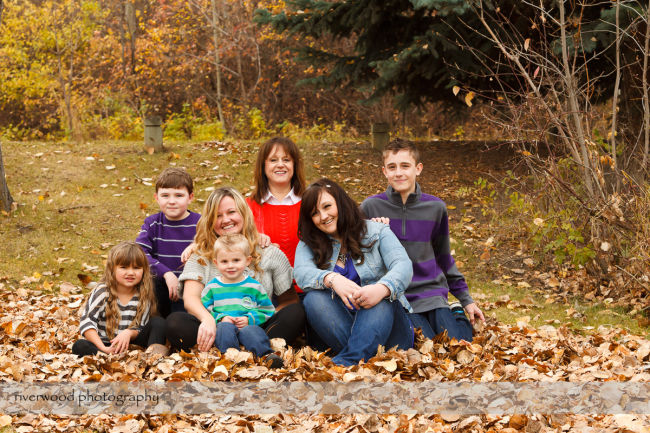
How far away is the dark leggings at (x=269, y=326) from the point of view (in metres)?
3.66

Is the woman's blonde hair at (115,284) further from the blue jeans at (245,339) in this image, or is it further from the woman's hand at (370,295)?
the woman's hand at (370,295)

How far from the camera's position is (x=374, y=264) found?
153 inches

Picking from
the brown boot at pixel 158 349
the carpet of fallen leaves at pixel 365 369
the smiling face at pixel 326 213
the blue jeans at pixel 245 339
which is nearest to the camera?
the carpet of fallen leaves at pixel 365 369

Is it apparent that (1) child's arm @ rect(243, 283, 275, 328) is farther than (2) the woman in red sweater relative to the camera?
No

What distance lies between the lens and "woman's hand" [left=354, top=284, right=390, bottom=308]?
3512 mm

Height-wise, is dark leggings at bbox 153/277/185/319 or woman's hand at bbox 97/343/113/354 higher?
dark leggings at bbox 153/277/185/319

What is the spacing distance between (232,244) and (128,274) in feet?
2.14

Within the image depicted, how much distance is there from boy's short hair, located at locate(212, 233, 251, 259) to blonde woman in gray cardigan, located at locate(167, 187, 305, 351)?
0.10 meters

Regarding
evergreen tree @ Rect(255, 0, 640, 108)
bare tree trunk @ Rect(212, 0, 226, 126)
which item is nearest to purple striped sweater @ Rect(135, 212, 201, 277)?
evergreen tree @ Rect(255, 0, 640, 108)

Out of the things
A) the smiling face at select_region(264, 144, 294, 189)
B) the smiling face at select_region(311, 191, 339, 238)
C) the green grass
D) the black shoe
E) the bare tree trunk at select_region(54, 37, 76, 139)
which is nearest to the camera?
the black shoe

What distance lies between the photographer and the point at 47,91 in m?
17.1

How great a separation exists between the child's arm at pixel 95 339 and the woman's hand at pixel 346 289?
1.31 m

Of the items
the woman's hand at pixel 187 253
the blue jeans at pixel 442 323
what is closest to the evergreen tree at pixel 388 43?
the blue jeans at pixel 442 323

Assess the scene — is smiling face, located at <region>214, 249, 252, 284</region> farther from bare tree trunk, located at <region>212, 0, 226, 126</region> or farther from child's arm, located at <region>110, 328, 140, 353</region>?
bare tree trunk, located at <region>212, 0, 226, 126</region>
